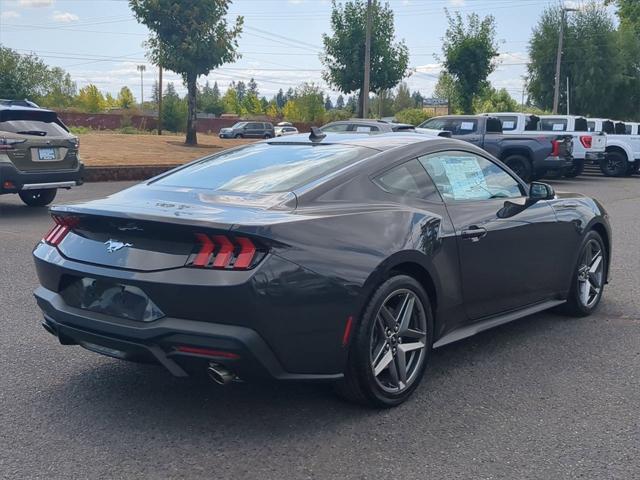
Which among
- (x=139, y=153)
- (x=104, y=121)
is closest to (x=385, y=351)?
(x=139, y=153)

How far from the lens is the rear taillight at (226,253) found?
134 inches

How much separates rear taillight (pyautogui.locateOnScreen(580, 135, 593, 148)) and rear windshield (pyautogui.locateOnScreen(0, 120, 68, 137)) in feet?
49.4

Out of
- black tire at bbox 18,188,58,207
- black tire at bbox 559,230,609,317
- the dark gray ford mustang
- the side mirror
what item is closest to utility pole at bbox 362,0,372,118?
black tire at bbox 18,188,58,207

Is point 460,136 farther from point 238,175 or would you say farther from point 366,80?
point 238,175

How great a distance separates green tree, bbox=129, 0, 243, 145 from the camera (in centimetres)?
2950

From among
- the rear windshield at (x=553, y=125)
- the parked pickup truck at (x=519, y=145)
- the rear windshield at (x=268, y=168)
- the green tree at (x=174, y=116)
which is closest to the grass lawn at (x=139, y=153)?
the parked pickup truck at (x=519, y=145)

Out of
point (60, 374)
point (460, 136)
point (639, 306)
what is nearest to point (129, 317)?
point (60, 374)

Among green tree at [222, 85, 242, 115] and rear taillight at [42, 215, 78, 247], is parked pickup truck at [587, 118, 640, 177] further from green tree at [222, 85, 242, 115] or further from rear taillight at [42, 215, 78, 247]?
green tree at [222, 85, 242, 115]

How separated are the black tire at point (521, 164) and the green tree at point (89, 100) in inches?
2560

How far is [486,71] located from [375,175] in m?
32.4

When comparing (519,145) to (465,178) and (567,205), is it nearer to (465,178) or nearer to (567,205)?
(567,205)

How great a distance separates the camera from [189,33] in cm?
2970

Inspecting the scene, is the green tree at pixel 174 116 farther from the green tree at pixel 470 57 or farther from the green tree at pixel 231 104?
the green tree at pixel 231 104

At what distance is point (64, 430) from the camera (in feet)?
11.9
